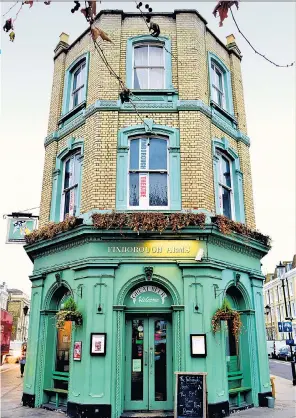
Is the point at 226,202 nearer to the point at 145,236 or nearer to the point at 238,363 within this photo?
the point at 145,236

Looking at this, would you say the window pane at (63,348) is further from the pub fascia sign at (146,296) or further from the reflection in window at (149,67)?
the reflection in window at (149,67)

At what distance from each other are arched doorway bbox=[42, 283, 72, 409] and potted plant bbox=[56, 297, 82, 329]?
100 centimetres

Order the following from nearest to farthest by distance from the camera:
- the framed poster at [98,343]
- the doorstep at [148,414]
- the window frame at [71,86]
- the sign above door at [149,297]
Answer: the doorstep at [148,414] → the framed poster at [98,343] → the sign above door at [149,297] → the window frame at [71,86]

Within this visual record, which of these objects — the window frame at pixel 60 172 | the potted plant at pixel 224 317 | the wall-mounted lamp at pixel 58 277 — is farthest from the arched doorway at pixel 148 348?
the window frame at pixel 60 172

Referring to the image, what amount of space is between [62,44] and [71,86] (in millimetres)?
2241

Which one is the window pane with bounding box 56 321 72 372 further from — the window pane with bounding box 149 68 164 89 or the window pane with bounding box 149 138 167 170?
the window pane with bounding box 149 68 164 89

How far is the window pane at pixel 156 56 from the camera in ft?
43.3

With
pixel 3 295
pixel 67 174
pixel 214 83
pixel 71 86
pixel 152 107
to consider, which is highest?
pixel 71 86

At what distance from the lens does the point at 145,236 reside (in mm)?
10750

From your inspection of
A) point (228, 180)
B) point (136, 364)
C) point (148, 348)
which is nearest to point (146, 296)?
point (148, 348)

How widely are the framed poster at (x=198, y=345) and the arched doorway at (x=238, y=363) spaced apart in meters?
1.58

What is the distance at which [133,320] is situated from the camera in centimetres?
1070

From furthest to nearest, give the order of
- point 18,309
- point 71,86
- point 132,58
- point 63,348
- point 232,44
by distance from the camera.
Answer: point 18,309 → point 232,44 → point 71,86 → point 132,58 → point 63,348

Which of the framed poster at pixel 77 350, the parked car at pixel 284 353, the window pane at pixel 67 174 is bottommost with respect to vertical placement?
the parked car at pixel 284 353
